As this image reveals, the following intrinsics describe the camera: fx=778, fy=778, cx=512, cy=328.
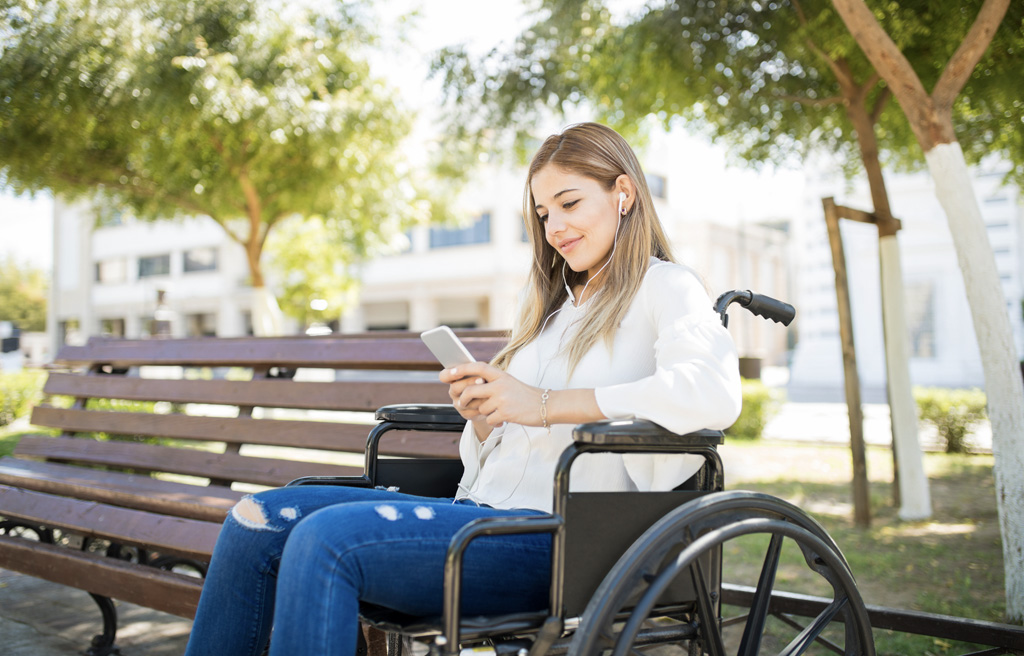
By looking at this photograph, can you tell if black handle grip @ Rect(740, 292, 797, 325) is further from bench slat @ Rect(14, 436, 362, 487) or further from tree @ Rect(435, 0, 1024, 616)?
tree @ Rect(435, 0, 1024, 616)

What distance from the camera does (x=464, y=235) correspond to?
29078 mm

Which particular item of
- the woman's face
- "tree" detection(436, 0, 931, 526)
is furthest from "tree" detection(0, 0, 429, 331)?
the woman's face

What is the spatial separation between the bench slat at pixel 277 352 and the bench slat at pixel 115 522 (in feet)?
2.76

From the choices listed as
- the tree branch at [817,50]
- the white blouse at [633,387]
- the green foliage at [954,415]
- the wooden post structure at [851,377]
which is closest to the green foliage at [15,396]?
the wooden post structure at [851,377]

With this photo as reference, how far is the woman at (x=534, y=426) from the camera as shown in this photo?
147 centimetres

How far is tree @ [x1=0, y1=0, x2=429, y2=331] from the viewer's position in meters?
7.93

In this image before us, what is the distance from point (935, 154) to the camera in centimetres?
337

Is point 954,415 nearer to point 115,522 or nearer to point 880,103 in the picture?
point 880,103

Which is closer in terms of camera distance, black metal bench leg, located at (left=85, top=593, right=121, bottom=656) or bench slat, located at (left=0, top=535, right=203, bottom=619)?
bench slat, located at (left=0, top=535, right=203, bottom=619)

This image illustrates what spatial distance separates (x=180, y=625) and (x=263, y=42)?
7169mm

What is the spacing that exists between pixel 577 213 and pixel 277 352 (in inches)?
76.7

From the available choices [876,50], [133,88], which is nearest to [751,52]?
[876,50]

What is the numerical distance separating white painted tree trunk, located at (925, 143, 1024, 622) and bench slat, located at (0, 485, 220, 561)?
116 inches

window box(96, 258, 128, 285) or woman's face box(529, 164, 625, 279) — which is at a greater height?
window box(96, 258, 128, 285)
